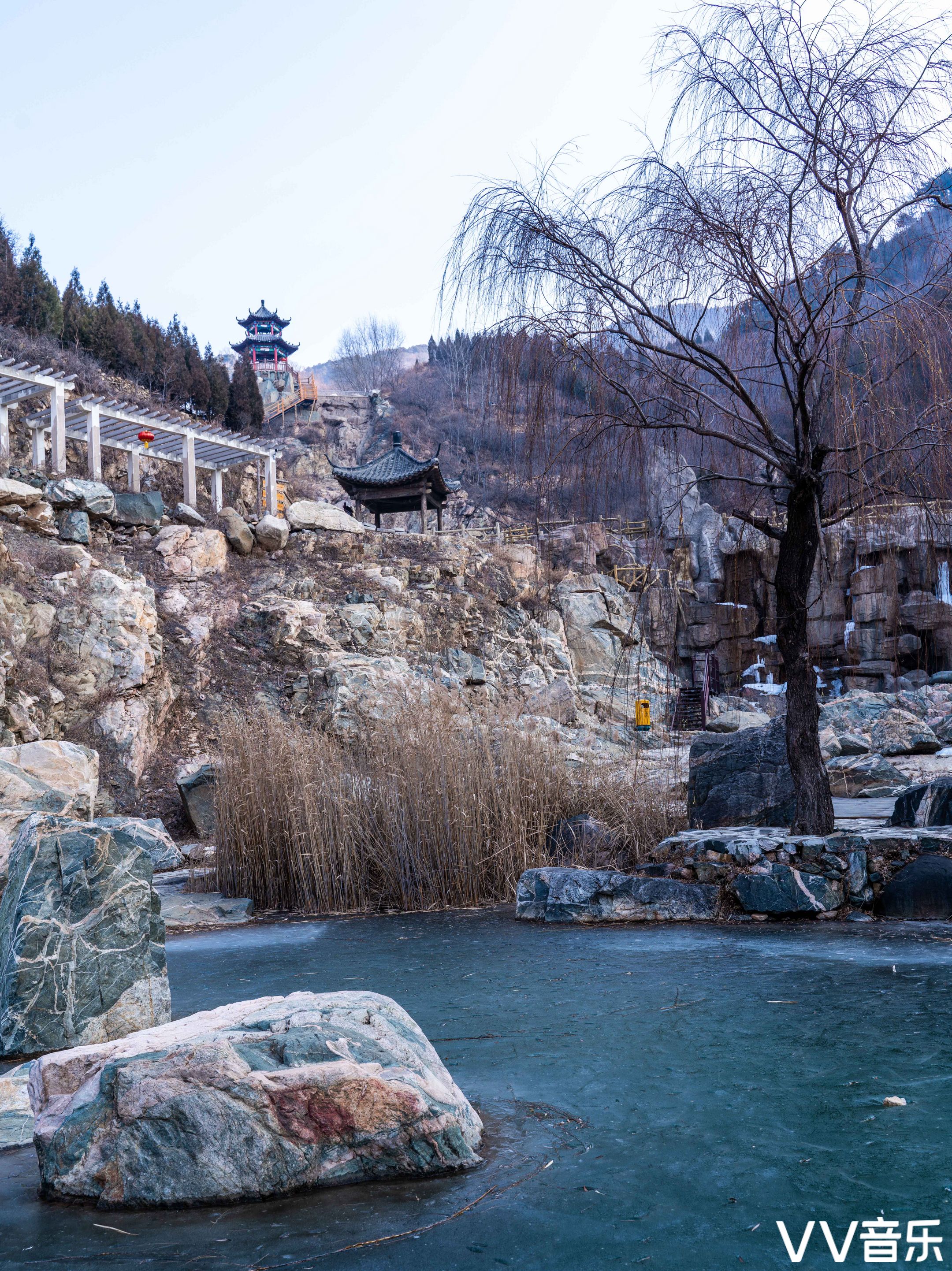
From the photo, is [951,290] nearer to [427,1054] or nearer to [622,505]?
[622,505]

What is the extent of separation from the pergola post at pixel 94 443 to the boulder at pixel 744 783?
41.6ft

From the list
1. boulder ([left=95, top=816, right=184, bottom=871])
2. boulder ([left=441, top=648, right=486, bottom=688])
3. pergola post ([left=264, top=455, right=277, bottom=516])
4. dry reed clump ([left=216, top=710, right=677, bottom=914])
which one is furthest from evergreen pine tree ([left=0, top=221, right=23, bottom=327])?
dry reed clump ([left=216, top=710, right=677, bottom=914])

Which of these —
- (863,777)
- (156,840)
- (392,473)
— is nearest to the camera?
(156,840)

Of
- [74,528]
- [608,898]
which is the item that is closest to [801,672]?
[608,898]

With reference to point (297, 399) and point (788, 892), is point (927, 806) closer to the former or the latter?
point (788, 892)

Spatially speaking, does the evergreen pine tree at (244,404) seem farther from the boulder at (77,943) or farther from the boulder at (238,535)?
the boulder at (77,943)

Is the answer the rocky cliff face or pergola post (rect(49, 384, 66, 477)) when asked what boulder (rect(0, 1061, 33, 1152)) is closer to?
the rocky cliff face

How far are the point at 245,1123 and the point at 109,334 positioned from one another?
27.1 metres

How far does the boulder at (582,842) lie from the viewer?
5.61 metres

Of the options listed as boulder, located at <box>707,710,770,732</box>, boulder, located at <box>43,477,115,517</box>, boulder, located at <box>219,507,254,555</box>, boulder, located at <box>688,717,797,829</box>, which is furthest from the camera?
boulder, located at <box>219,507,254,555</box>

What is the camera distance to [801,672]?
5117 mm

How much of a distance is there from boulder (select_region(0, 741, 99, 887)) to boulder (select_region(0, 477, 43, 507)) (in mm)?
7140

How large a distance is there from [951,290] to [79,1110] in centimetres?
463

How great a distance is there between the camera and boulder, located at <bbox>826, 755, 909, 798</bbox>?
339 inches
